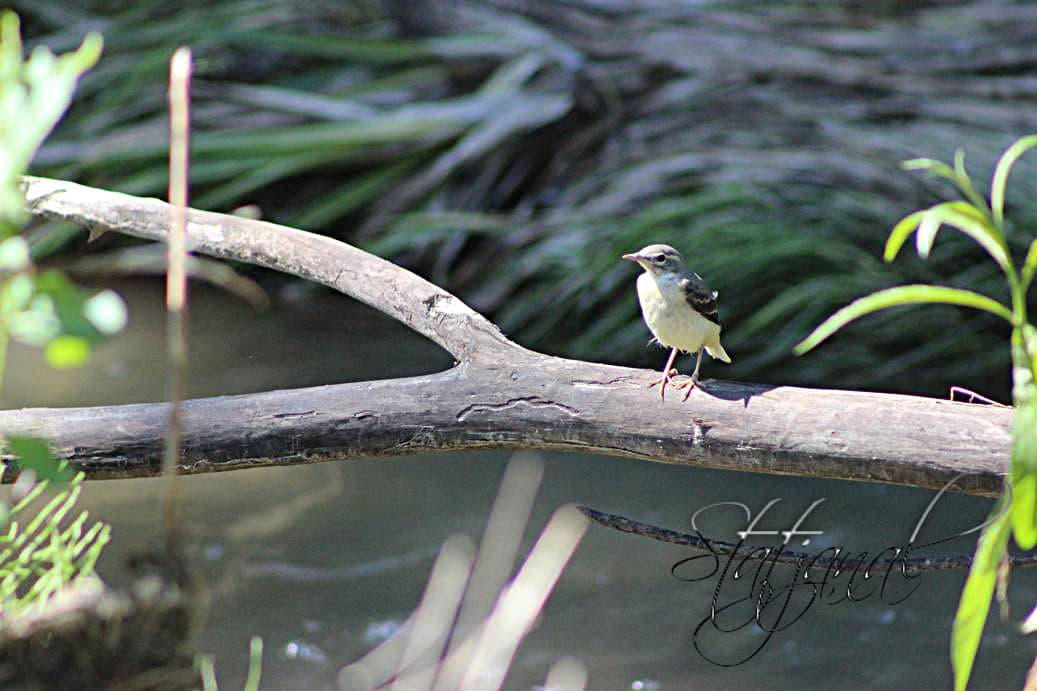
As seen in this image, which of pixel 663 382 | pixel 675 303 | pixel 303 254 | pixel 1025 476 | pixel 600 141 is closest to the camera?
pixel 1025 476

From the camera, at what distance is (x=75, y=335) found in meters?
0.74

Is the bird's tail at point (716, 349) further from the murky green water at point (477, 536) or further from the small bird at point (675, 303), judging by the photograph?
the murky green water at point (477, 536)

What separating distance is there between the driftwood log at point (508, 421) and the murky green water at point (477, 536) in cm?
122

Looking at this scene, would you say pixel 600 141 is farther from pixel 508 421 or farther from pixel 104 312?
pixel 104 312

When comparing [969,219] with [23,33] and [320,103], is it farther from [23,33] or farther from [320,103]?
[23,33]

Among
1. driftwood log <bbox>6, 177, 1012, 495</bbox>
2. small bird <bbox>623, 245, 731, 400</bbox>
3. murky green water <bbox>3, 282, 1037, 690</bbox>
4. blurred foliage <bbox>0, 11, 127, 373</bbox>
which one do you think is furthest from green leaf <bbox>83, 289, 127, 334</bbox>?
murky green water <bbox>3, 282, 1037, 690</bbox>

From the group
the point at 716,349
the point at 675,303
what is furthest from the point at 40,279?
the point at 716,349

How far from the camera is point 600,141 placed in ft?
16.0

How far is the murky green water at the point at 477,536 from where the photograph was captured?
2.90 meters

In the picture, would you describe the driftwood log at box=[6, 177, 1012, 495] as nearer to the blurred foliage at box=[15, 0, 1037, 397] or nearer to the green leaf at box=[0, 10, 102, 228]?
the green leaf at box=[0, 10, 102, 228]

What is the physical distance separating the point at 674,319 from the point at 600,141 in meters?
2.69

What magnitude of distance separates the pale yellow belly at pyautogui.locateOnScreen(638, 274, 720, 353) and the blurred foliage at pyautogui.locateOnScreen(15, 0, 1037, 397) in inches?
74.5

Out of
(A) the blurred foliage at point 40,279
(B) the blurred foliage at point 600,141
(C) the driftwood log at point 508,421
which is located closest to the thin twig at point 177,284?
(A) the blurred foliage at point 40,279

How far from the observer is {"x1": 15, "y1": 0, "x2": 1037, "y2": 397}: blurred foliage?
14.1 feet
